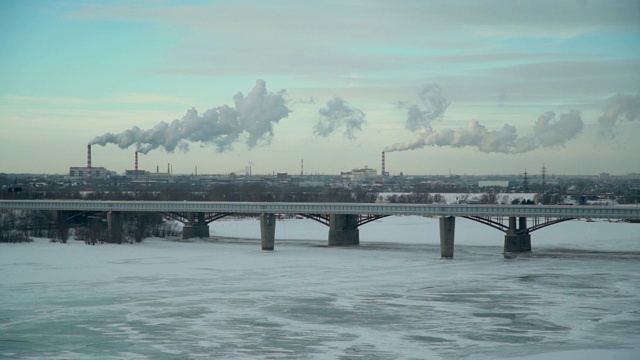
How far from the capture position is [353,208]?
69.4m

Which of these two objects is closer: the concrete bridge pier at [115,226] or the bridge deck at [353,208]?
the bridge deck at [353,208]

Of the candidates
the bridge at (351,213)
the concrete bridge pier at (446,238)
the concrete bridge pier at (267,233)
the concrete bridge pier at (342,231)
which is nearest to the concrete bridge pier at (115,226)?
the bridge at (351,213)

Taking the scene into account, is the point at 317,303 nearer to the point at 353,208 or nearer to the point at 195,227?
the point at 353,208

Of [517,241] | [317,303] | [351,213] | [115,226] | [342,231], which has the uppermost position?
[351,213]

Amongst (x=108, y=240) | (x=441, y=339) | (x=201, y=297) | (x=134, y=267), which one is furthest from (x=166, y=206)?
(x=441, y=339)

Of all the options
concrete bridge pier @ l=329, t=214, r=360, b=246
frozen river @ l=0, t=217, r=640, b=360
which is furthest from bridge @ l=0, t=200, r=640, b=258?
frozen river @ l=0, t=217, r=640, b=360

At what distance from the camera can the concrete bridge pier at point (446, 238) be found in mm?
58938

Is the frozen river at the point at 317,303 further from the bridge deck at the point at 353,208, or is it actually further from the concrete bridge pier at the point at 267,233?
the bridge deck at the point at 353,208

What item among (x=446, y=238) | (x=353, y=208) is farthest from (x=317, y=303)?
(x=353, y=208)

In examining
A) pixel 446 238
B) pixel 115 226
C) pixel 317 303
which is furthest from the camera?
pixel 115 226

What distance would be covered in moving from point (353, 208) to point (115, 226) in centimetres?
2196

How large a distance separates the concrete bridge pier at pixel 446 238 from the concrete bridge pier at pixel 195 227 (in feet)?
87.5

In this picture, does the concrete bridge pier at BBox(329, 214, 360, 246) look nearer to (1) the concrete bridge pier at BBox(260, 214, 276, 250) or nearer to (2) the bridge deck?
(2) the bridge deck

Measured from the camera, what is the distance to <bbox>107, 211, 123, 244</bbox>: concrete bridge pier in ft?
236
